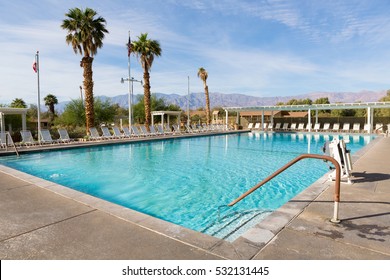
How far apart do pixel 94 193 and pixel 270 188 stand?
13.6 feet

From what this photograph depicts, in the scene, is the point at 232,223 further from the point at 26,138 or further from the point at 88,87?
the point at 88,87

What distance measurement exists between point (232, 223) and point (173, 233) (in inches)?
64.6

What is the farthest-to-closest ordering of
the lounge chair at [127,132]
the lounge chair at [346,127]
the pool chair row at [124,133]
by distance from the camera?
the lounge chair at [346,127] < the lounge chair at [127,132] < the pool chair row at [124,133]

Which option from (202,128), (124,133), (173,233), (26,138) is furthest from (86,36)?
(173,233)

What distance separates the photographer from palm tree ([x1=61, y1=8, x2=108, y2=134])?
1570 cm

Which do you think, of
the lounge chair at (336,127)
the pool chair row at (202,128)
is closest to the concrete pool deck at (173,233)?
the pool chair row at (202,128)

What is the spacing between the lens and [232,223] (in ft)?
13.8

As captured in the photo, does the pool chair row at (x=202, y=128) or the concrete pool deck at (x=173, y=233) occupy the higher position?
the pool chair row at (x=202, y=128)

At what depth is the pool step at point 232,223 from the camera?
12.4 feet

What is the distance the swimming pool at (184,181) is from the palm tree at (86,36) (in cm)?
607

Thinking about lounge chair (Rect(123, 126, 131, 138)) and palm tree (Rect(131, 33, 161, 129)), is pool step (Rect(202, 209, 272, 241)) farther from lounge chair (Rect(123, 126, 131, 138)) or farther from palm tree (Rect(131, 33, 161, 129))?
palm tree (Rect(131, 33, 161, 129))

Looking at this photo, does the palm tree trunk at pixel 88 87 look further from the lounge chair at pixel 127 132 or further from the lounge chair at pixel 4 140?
the lounge chair at pixel 4 140
